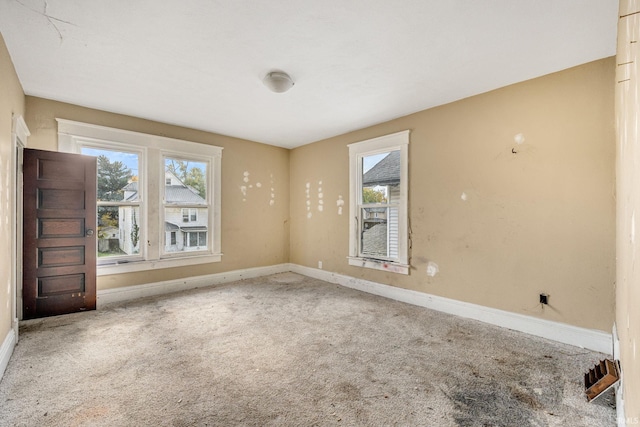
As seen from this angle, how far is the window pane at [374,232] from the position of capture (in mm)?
4223

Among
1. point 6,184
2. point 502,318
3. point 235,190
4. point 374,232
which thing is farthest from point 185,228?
point 502,318

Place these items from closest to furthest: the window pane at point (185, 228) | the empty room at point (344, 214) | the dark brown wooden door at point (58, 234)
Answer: the empty room at point (344, 214) < the dark brown wooden door at point (58, 234) < the window pane at point (185, 228)

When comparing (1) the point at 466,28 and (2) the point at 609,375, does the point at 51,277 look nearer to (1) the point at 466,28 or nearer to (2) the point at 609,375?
(1) the point at 466,28

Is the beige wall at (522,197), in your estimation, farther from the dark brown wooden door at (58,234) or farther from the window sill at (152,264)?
the dark brown wooden door at (58,234)

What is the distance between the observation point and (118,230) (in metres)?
3.91

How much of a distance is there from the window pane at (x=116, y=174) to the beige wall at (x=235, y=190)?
0.39 metres

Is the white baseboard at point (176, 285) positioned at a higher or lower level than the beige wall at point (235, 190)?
lower

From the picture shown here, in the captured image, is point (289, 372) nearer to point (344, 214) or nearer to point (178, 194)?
point (344, 214)

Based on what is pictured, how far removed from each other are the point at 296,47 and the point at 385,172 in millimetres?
2362

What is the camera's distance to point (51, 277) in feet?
10.5

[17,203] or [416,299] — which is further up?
[17,203]

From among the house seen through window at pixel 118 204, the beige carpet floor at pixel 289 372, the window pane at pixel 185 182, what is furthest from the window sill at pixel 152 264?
the window pane at pixel 185 182

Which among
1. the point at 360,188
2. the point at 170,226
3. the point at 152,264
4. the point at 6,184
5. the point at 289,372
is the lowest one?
the point at 289,372

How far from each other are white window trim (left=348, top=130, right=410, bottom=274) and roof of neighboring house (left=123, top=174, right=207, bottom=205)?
8.20 ft
